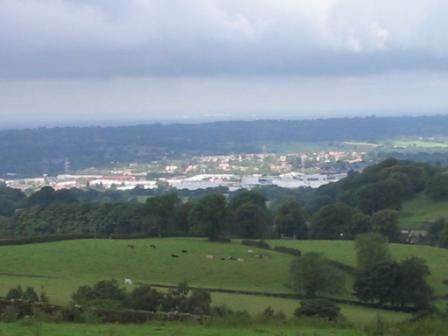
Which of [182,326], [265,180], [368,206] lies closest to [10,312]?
[182,326]

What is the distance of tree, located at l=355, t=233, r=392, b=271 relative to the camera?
5381 cm

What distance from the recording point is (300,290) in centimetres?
4722

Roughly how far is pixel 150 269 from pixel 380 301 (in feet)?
53.9

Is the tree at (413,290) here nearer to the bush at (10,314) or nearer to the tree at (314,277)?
the tree at (314,277)

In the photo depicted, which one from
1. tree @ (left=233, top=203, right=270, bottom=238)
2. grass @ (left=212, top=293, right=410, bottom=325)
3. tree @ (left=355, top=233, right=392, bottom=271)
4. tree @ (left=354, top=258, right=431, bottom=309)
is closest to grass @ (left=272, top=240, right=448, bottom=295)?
tree @ (left=355, top=233, right=392, bottom=271)

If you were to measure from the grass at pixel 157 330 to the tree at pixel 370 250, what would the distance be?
35019 mm

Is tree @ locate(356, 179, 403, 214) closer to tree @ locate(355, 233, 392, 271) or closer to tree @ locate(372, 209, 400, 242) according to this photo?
tree @ locate(372, 209, 400, 242)

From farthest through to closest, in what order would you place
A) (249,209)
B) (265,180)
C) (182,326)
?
(265,180), (249,209), (182,326)

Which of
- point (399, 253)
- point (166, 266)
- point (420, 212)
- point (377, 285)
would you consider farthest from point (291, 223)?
point (377, 285)

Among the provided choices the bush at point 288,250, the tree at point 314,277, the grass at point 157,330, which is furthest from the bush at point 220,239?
the grass at point 157,330

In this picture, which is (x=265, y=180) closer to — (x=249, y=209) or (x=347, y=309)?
(x=249, y=209)

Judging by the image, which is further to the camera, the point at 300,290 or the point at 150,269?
the point at 150,269

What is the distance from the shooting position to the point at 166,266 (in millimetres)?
53469

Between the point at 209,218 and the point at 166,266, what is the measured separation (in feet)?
53.6
